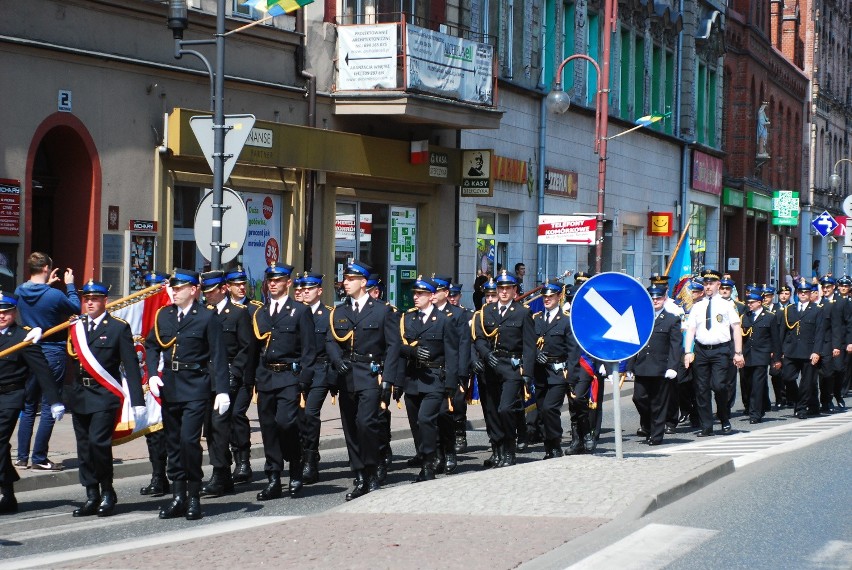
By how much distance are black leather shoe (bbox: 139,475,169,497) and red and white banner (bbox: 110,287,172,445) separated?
426 millimetres

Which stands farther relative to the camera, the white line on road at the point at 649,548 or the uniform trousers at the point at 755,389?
the uniform trousers at the point at 755,389

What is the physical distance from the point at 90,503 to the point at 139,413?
0.88m

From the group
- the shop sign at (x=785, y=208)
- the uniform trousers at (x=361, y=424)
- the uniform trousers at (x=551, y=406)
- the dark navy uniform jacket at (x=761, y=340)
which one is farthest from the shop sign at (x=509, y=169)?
the shop sign at (x=785, y=208)

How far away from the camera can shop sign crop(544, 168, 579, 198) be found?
105 ft

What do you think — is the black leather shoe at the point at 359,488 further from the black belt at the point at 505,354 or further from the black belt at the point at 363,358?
the black belt at the point at 505,354

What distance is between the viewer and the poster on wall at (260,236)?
2220 cm

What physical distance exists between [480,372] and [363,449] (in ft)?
Answer: 9.47

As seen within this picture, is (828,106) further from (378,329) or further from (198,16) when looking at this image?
(378,329)

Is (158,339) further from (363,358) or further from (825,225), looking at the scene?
(825,225)

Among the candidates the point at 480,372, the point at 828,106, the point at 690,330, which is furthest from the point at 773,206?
the point at 480,372

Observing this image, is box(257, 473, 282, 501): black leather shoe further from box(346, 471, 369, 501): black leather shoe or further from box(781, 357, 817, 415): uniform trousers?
box(781, 357, 817, 415): uniform trousers

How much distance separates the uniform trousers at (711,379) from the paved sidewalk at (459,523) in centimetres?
483

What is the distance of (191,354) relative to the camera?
11.1 meters

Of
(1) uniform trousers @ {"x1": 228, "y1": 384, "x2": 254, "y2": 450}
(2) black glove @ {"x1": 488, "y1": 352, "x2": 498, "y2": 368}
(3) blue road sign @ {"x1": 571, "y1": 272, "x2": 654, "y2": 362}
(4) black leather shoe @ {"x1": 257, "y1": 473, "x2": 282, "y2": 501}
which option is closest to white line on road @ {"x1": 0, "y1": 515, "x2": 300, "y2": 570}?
(4) black leather shoe @ {"x1": 257, "y1": 473, "x2": 282, "y2": 501}
